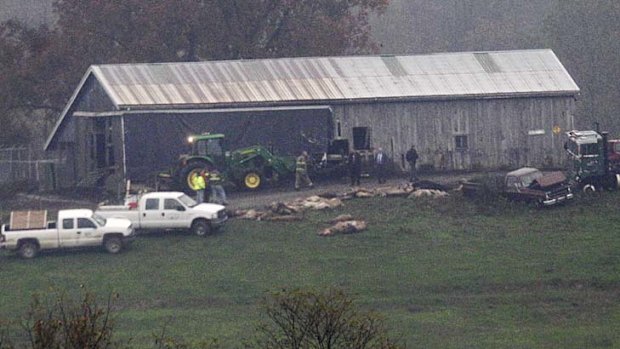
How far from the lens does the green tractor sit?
48031 mm

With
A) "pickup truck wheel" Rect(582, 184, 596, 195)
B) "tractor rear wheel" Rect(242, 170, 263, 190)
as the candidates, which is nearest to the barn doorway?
"tractor rear wheel" Rect(242, 170, 263, 190)

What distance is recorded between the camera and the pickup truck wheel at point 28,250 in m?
37.2

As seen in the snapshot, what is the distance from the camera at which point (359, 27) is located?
7562 cm

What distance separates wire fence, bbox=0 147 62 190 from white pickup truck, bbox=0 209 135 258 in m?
16.2

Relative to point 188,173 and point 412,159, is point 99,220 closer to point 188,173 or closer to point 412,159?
point 188,173

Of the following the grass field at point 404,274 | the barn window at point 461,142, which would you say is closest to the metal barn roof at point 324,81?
the barn window at point 461,142

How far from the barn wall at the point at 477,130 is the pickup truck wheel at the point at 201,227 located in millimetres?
15106

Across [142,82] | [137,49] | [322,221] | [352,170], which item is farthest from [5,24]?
[322,221]

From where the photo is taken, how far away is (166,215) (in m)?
39.7

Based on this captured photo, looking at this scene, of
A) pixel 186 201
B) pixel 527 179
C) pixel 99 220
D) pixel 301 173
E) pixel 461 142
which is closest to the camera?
pixel 99 220

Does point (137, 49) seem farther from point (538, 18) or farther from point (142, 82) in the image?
point (538, 18)

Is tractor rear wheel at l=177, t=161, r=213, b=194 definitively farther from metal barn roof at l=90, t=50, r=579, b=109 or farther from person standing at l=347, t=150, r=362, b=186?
person standing at l=347, t=150, r=362, b=186

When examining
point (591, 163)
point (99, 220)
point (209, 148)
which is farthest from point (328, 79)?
point (99, 220)

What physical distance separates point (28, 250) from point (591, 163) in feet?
73.5
